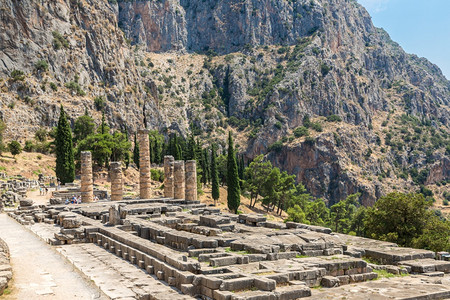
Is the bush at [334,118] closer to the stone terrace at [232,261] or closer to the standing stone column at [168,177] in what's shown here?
the standing stone column at [168,177]

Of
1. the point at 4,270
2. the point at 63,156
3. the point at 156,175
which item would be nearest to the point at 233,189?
the point at 156,175

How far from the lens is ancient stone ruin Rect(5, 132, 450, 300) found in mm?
12211

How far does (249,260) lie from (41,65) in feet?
232

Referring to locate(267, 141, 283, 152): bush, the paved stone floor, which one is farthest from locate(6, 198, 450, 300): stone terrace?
locate(267, 141, 283, 152): bush

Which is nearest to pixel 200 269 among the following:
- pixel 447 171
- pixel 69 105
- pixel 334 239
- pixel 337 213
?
pixel 334 239

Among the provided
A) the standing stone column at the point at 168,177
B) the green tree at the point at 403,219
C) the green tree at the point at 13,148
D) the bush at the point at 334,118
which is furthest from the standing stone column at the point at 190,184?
the bush at the point at 334,118

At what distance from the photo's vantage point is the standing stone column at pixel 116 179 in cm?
3462

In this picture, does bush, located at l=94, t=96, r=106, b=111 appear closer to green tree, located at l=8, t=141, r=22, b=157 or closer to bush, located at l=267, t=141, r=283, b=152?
green tree, located at l=8, t=141, r=22, b=157

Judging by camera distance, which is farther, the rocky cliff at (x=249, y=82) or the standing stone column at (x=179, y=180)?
the rocky cliff at (x=249, y=82)

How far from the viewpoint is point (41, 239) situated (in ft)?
72.7

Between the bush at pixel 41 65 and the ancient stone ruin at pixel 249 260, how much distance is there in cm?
5700

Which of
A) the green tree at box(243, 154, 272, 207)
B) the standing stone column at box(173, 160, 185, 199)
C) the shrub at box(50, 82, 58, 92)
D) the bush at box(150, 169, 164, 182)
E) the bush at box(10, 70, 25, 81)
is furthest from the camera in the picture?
the shrub at box(50, 82, 58, 92)

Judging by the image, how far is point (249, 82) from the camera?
429 feet

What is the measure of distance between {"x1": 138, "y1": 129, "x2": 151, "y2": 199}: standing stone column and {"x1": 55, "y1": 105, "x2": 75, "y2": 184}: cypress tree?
14.2m
